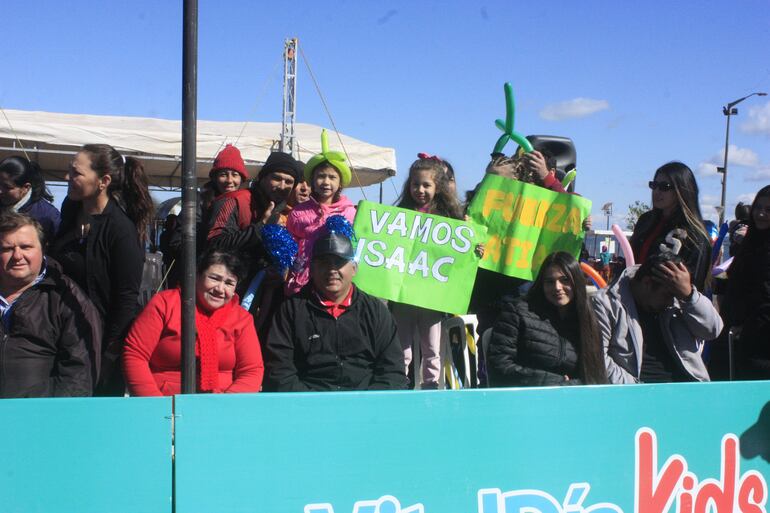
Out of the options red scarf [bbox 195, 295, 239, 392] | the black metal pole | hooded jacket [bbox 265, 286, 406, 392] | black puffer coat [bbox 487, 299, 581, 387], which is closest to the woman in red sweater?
red scarf [bbox 195, 295, 239, 392]

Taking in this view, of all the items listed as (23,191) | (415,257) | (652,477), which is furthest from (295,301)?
(23,191)

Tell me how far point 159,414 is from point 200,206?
7.45 ft

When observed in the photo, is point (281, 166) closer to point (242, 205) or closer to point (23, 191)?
point (242, 205)

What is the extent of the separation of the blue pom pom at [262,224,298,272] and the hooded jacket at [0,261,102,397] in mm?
1063

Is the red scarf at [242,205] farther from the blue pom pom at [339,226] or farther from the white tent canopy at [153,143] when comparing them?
the white tent canopy at [153,143]

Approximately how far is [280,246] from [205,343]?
31.4 inches

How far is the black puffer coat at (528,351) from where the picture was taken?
3.90m

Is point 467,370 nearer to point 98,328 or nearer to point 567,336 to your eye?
point 567,336

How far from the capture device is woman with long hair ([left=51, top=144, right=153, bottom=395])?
363cm

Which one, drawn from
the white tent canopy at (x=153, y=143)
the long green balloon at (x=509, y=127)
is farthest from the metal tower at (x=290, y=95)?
the long green balloon at (x=509, y=127)

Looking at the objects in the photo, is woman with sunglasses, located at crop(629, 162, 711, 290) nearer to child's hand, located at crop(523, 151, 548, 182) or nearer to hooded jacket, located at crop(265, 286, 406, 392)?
child's hand, located at crop(523, 151, 548, 182)

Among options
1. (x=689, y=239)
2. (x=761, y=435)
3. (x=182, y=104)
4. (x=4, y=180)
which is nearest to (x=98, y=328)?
(x=182, y=104)

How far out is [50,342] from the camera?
3.13m

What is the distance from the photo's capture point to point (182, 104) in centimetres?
231
